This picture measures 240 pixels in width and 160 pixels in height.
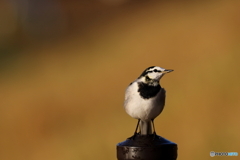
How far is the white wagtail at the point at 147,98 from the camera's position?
2.52 metres

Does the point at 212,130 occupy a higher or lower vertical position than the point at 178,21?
lower

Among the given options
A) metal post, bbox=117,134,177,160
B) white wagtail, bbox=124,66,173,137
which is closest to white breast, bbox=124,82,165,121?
white wagtail, bbox=124,66,173,137

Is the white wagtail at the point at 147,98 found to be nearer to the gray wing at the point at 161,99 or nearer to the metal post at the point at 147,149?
the gray wing at the point at 161,99

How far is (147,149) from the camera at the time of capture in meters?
2.09

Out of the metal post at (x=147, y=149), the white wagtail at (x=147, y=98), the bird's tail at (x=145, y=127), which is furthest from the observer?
the white wagtail at (x=147, y=98)

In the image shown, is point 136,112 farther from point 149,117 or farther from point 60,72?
point 60,72

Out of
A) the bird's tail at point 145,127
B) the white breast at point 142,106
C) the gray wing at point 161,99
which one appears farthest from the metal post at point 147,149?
the gray wing at point 161,99

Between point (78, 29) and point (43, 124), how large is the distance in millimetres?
3039

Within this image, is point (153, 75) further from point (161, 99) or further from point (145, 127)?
point (145, 127)

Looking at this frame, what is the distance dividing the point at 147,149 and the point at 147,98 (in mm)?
583

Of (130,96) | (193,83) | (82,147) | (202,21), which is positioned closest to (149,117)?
(130,96)

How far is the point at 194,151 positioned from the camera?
254 inches

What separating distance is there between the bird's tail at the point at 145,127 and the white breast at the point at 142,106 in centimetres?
3

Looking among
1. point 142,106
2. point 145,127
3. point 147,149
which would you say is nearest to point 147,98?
point 142,106
